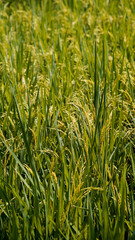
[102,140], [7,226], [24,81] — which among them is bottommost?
[7,226]

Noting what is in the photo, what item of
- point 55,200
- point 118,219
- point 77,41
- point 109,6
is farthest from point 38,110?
point 109,6

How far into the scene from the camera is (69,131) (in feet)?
5.10

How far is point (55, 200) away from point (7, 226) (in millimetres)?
218

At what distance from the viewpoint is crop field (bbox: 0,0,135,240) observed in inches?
46.6

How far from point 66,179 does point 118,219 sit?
0.91 ft

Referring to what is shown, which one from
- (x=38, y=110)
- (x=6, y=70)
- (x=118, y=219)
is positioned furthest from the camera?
(x=6, y=70)

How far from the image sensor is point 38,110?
1.74m

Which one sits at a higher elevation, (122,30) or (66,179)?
(122,30)

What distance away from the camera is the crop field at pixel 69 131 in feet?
3.88

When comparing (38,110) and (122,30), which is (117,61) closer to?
(122,30)

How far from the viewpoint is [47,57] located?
2352 mm

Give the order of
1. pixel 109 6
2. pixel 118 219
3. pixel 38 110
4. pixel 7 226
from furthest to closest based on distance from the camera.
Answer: pixel 109 6
pixel 38 110
pixel 7 226
pixel 118 219

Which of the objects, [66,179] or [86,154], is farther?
[86,154]

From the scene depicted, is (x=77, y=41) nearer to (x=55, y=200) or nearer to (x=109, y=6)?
(x=109, y=6)
